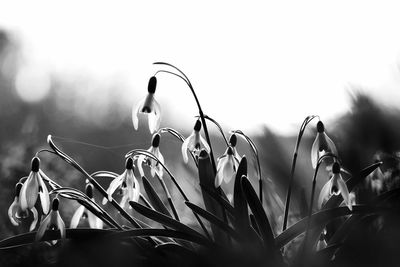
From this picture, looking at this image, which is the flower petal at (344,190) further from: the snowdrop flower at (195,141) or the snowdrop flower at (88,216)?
the snowdrop flower at (88,216)

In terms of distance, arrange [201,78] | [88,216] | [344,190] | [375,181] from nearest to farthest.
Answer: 1. [344,190]
2. [375,181]
3. [88,216]
4. [201,78]

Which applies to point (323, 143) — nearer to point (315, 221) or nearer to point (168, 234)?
point (315, 221)

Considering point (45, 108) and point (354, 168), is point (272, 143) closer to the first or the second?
point (354, 168)

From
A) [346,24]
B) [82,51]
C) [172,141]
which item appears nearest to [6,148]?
[172,141]

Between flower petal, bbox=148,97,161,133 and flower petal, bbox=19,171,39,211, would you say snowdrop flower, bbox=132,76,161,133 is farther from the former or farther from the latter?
flower petal, bbox=19,171,39,211

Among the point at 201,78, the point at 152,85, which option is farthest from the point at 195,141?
the point at 201,78

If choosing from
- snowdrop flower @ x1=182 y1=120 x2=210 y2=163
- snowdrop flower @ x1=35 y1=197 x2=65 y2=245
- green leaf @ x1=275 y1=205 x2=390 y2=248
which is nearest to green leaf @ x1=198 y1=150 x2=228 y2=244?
snowdrop flower @ x1=182 y1=120 x2=210 y2=163
